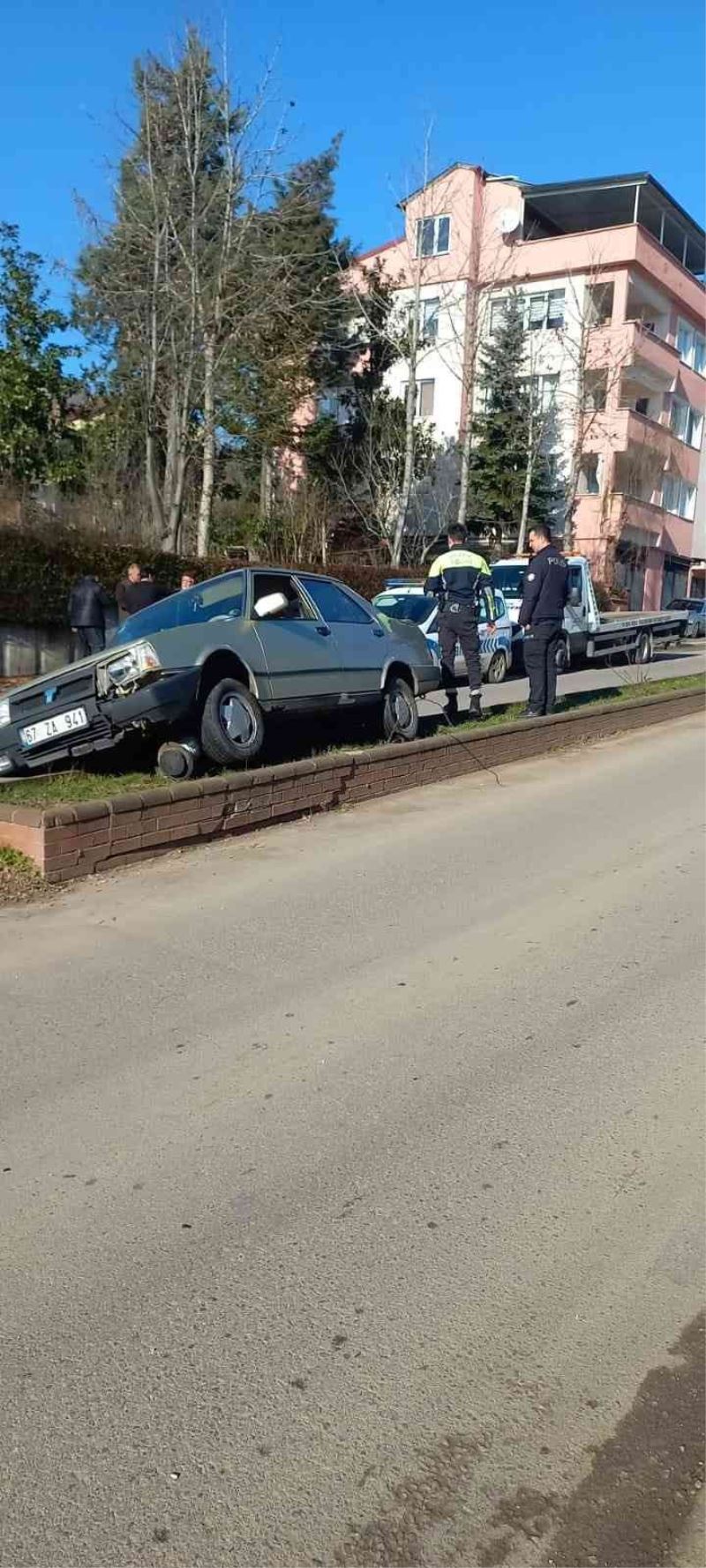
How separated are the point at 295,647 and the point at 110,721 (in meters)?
1.88

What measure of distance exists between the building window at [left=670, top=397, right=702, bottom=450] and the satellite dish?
10.7 m

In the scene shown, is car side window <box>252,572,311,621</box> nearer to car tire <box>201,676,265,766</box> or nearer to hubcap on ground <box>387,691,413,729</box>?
car tire <box>201,676,265,766</box>

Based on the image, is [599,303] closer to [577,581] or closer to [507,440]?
[507,440]

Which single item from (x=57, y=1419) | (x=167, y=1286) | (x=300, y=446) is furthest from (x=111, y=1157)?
(x=300, y=446)

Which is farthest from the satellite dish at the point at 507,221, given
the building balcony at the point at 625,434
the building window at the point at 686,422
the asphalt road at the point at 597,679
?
the asphalt road at the point at 597,679

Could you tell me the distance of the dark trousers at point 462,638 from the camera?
430 inches

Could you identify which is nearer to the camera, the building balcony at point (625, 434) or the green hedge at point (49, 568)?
the green hedge at point (49, 568)

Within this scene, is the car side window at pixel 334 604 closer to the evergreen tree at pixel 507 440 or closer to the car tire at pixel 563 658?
the car tire at pixel 563 658

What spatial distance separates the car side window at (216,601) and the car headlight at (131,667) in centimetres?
84

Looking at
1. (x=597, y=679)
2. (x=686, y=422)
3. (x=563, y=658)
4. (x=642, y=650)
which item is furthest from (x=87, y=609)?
(x=686, y=422)

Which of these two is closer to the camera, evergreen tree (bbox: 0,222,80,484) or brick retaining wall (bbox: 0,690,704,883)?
brick retaining wall (bbox: 0,690,704,883)

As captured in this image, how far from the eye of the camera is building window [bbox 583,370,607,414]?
37.3 m

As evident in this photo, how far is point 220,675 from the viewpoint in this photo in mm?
7746

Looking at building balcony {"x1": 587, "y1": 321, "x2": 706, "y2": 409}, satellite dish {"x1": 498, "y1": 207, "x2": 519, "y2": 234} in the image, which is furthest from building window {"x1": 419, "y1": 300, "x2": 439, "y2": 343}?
building balcony {"x1": 587, "y1": 321, "x2": 706, "y2": 409}
